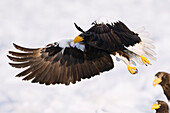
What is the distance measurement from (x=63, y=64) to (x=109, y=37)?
1671 millimetres

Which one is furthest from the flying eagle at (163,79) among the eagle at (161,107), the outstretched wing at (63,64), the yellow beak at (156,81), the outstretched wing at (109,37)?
the outstretched wing at (63,64)

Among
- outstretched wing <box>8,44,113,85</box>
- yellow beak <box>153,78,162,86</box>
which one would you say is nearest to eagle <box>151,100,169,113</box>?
yellow beak <box>153,78,162,86</box>

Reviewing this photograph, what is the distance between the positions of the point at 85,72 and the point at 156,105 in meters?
1.77

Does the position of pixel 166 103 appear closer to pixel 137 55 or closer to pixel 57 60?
pixel 137 55

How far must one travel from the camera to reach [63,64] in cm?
798

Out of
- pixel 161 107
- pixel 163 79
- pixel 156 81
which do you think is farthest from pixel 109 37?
pixel 161 107

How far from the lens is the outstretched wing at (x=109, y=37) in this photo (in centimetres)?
664

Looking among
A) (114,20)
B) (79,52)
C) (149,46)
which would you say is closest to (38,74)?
(79,52)

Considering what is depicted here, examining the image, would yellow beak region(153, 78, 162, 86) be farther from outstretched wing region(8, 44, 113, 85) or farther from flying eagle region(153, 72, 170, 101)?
outstretched wing region(8, 44, 113, 85)

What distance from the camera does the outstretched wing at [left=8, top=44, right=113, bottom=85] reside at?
7914mm

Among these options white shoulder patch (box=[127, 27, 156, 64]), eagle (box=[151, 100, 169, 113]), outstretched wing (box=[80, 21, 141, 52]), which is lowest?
eagle (box=[151, 100, 169, 113])

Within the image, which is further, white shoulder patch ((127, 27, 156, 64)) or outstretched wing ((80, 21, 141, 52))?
white shoulder patch ((127, 27, 156, 64))

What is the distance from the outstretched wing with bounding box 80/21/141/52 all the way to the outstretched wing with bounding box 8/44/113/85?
0.84m

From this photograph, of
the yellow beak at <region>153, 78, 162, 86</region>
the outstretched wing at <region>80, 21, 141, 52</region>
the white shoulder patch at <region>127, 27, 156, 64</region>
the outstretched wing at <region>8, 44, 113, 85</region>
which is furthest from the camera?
the outstretched wing at <region>8, 44, 113, 85</region>
